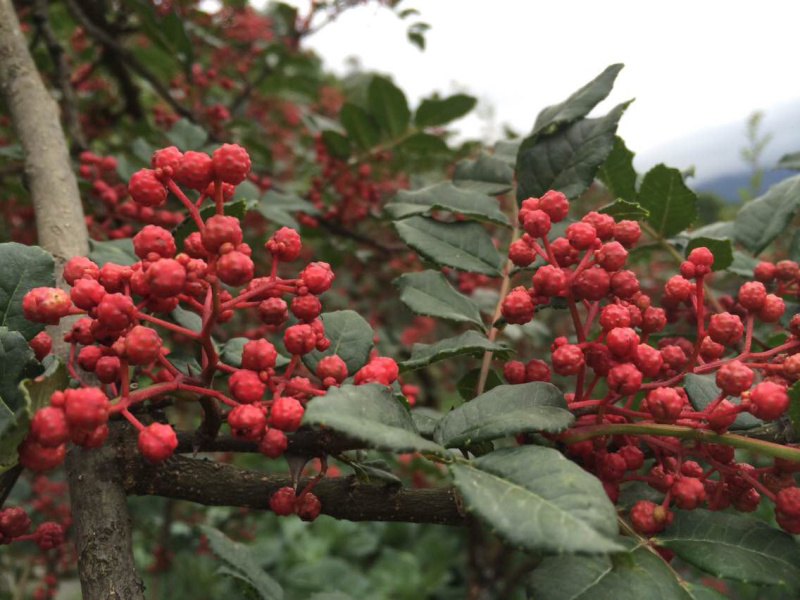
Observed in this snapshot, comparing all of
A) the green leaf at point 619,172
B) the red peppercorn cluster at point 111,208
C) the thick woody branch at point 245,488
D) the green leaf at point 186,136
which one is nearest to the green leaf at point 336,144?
the green leaf at point 186,136

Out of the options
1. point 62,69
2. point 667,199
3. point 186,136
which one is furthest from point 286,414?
point 62,69

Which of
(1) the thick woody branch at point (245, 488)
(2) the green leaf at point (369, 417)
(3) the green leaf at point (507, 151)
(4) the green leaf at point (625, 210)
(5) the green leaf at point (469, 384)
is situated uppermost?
(3) the green leaf at point (507, 151)

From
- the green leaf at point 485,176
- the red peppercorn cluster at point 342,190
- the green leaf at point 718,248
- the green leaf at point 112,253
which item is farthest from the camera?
the red peppercorn cluster at point 342,190

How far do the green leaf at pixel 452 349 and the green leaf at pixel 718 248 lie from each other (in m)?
0.57

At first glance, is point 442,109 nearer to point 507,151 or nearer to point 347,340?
point 507,151

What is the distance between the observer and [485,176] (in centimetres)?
172

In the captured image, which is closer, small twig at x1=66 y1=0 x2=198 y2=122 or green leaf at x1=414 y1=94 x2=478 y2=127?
green leaf at x1=414 y1=94 x2=478 y2=127

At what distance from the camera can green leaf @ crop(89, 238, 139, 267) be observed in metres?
1.27

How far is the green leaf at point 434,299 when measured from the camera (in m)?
1.25

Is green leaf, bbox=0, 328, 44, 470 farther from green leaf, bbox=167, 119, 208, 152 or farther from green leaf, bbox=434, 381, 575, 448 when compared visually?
green leaf, bbox=167, 119, 208, 152

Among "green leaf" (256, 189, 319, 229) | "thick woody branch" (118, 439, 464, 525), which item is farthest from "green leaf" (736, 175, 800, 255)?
"green leaf" (256, 189, 319, 229)

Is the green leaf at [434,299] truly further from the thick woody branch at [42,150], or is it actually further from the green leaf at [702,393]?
the thick woody branch at [42,150]

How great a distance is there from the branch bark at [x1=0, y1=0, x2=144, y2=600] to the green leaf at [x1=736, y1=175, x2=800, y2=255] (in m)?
1.60

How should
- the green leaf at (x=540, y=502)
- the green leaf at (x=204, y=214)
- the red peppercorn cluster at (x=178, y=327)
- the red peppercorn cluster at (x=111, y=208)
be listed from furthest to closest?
the red peppercorn cluster at (x=111, y=208), the green leaf at (x=204, y=214), the red peppercorn cluster at (x=178, y=327), the green leaf at (x=540, y=502)
